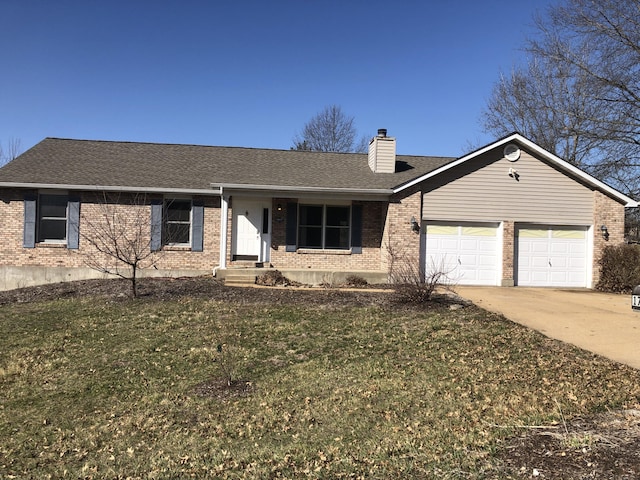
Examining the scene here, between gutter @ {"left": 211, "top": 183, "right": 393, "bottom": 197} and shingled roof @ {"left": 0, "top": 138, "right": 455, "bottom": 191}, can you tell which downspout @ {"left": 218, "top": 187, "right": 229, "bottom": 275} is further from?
shingled roof @ {"left": 0, "top": 138, "right": 455, "bottom": 191}

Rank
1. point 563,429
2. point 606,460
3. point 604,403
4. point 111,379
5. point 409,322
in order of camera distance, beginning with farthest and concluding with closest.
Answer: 1. point 409,322
2. point 111,379
3. point 604,403
4. point 563,429
5. point 606,460

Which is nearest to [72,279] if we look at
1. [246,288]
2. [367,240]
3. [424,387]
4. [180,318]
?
[246,288]

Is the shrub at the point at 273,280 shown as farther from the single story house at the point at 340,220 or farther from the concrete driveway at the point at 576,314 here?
the concrete driveway at the point at 576,314

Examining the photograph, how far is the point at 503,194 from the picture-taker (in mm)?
14844

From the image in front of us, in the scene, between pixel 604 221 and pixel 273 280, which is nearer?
pixel 273 280

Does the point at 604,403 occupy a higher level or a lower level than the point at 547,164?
lower

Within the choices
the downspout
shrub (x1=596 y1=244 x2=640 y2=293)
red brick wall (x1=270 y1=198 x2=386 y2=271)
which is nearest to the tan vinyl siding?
shrub (x1=596 y1=244 x2=640 y2=293)

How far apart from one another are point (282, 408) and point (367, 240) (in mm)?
10227

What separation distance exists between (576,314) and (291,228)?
8.35 metres

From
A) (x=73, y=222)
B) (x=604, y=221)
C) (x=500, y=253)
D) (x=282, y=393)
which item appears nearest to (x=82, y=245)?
(x=73, y=222)

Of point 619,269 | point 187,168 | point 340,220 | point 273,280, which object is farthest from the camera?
point 187,168

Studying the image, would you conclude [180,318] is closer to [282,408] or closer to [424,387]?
[282,408]

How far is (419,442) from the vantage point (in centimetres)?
457

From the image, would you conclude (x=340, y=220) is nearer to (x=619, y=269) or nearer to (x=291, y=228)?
(x=291, y=228)
